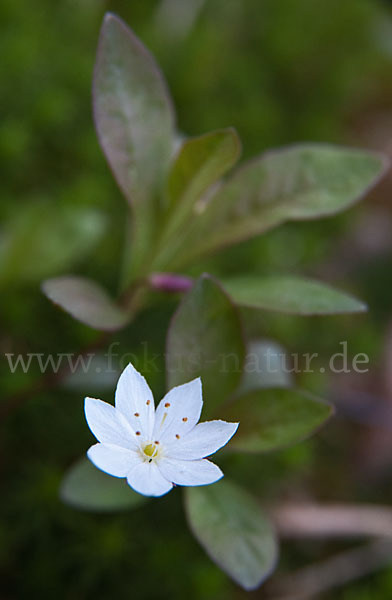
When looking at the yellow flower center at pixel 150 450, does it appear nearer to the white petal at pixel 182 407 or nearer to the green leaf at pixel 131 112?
the white petal at pixel 182 407

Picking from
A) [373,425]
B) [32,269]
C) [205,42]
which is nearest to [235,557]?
[32,269]

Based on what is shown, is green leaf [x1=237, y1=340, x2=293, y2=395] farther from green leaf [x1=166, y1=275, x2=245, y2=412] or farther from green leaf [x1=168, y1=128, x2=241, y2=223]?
green leaf [x1=168, y1=128, x2=241, y2=223]

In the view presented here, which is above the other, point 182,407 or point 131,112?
point 131,112

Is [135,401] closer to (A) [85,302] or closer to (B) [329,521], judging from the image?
(A) [85,302]

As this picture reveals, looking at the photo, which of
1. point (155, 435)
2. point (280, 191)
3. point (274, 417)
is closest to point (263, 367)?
point (274, 417)

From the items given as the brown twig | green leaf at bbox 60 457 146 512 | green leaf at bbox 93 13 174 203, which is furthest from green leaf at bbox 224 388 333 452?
the brown twig

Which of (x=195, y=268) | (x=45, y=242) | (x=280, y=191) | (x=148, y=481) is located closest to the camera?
(x=148, y=481)

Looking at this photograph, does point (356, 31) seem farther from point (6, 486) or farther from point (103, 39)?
point (6, 486)

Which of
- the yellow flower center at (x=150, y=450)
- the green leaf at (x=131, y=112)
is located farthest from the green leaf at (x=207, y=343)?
the green leaf at (x=131, y=112)

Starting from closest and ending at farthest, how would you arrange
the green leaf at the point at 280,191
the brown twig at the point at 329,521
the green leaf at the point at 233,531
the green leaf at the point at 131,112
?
the green leaf at the point at 233,531
the green leaf at the point at 131,112
the green leaf at the point at 280,191
the brown twig at the point at 329,521
